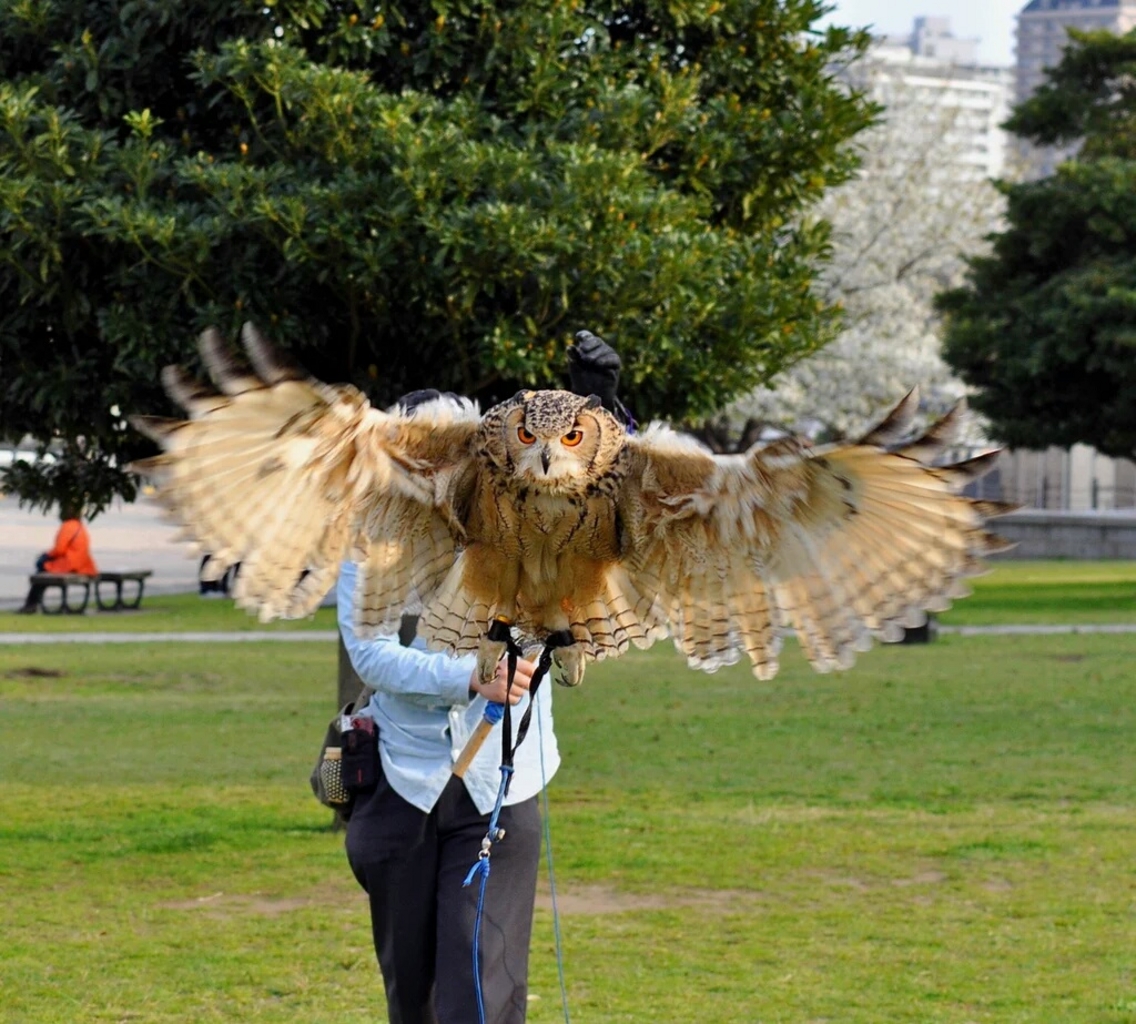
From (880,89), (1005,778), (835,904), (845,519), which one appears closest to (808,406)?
(880,89)

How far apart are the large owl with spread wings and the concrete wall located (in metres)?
37.1

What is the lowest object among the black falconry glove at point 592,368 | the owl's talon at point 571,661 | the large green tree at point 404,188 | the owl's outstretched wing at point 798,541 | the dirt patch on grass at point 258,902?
the dirt patch on grass at point 258,902

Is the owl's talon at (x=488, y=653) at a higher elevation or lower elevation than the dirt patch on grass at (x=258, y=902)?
higher

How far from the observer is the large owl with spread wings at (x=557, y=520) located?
371 centimetres

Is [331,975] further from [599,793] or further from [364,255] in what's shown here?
[599,793]

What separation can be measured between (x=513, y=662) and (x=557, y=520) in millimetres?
492

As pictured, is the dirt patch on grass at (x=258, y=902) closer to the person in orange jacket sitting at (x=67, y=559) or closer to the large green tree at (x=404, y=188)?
the large green tree at (x=404, y=188)

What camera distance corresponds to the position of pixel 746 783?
11125mm

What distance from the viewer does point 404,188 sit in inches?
281

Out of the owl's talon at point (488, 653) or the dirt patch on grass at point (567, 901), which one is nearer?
the owl's talon at point (488, 653)

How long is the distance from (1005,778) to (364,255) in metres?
6.06

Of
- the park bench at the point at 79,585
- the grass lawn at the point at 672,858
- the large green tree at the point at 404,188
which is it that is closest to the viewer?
the grass lawn at the point at 672,858

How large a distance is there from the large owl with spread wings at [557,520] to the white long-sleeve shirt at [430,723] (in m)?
0.45

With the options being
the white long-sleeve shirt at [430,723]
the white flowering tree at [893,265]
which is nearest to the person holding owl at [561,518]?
the white long-sleeve shirt at [430,723]
